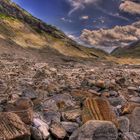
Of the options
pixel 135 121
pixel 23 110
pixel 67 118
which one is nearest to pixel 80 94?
pixel 67 118

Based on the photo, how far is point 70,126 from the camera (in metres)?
14.5

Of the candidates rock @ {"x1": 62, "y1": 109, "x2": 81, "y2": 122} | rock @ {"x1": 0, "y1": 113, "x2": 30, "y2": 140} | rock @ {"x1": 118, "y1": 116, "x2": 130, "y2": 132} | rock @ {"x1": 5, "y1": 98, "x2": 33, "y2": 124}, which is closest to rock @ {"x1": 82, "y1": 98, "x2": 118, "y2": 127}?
rock @ {"x1": 118, "y1": 116, "x2": 130, "y2": 132}

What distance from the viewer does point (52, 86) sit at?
920 inches

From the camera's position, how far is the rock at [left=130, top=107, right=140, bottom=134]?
48.2 ft

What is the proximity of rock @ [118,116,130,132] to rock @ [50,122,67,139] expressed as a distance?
2157 millimetres

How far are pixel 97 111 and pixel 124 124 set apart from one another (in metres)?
1.11

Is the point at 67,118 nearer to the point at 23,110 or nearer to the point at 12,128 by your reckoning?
the point at 23,110

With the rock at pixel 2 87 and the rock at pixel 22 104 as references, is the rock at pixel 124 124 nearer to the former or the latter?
the rock at pixel 22 104

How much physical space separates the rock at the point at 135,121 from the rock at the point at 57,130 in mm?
2615

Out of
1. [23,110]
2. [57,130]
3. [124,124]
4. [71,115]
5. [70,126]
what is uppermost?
[23,110]

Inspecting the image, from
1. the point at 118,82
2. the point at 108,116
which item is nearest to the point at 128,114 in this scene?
the point at 108,116

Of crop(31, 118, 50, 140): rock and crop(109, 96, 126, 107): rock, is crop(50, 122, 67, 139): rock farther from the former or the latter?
crop(109, 96, 126, 107): rock

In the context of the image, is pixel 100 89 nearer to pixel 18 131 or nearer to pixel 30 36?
pixel 18 131

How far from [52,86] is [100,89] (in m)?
2.84
